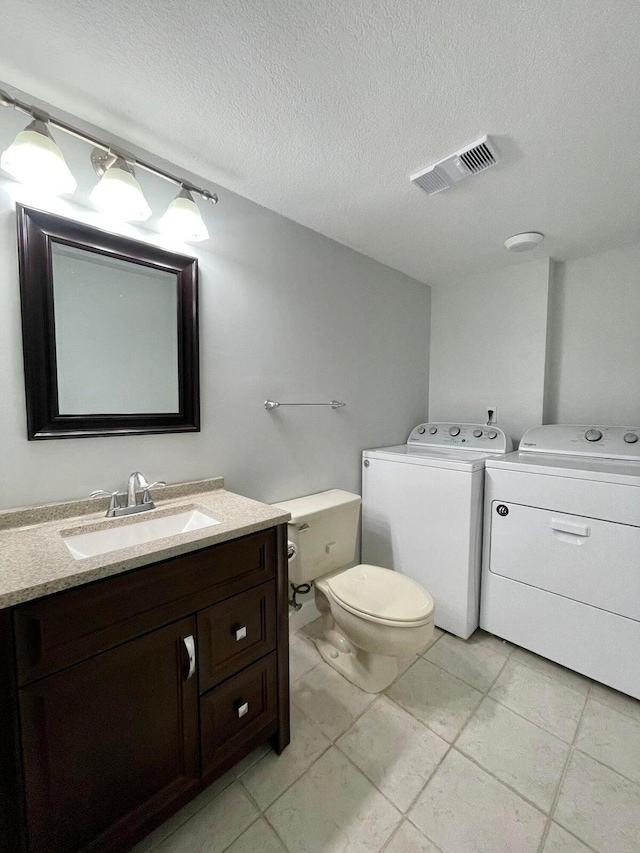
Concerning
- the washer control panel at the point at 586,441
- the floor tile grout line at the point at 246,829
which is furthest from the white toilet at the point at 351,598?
the washer control panel at the point at 586,441

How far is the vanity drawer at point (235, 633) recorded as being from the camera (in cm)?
101

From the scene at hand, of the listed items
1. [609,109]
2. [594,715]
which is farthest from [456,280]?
[594,715]

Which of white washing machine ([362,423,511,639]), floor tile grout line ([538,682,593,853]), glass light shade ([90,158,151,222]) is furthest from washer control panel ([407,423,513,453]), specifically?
glass light shade ([90,158,151,222])

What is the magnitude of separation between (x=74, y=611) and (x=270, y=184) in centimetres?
166

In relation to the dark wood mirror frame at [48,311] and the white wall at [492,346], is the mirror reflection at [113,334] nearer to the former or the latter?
the dark wood mirror frame at [48,311]

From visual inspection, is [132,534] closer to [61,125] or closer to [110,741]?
[110,741]

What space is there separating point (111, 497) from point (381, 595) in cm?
117

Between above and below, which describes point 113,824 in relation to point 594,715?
above

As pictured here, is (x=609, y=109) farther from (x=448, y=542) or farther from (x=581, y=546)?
(x=448, y=542)

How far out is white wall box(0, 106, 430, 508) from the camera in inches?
43.7

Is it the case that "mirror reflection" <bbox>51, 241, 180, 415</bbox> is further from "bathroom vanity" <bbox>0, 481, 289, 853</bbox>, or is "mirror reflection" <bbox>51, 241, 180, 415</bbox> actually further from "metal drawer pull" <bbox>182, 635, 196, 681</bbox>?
"metal drawer pull" <bbox>182, 635, 196, 681</bbox>

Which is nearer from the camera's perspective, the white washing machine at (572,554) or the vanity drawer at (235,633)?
the vanity drawer at (235,633)

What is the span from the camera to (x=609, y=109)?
1.08 meters

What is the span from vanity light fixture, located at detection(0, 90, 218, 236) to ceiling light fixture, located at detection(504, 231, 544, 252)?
1.61 meters
